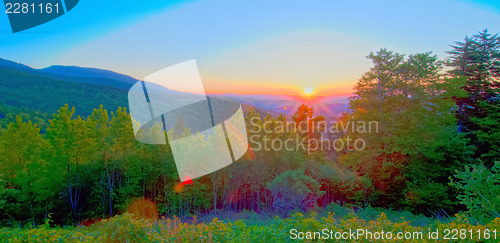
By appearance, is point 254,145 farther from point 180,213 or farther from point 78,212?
point 78,212

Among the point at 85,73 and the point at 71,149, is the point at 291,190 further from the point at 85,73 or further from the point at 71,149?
the point at 85,73

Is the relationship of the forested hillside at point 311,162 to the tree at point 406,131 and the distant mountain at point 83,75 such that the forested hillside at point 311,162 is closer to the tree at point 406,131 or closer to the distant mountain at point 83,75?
the tree at point 406,131

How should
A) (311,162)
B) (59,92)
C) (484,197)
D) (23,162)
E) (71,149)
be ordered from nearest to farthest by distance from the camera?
(484,197) → (23,162) → (71,149) → (311,162) → (59,92)

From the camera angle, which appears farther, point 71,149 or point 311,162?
point 311,162

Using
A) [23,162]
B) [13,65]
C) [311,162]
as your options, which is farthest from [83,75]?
[311,162]

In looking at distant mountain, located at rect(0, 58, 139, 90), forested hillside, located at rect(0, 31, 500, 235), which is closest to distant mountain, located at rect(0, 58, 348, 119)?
distant mountain, located at rect(0, 58, 139, 90)

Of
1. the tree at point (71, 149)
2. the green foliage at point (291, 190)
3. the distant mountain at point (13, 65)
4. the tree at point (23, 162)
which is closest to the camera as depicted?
the green foliage at point (291, 190)

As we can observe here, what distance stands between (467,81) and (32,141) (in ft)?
115

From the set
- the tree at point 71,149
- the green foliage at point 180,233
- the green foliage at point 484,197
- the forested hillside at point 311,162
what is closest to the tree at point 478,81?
the forested hillside at point 311,162

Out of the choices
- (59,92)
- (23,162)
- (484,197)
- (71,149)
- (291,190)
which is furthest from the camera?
(59,92)

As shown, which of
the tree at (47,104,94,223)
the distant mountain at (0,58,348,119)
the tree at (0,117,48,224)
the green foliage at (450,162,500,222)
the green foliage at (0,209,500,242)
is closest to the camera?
the green foliage at (0,209,500,242)

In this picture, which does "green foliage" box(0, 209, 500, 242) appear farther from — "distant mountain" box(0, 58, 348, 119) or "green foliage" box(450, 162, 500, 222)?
"distant mountain" box(0, 58, 348, 119)

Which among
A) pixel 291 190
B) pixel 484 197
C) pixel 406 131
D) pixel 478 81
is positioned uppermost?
pixel 478 81

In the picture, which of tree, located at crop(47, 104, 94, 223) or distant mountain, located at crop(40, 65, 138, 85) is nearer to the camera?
tree, located at crop(47, 104, 94, 223)
